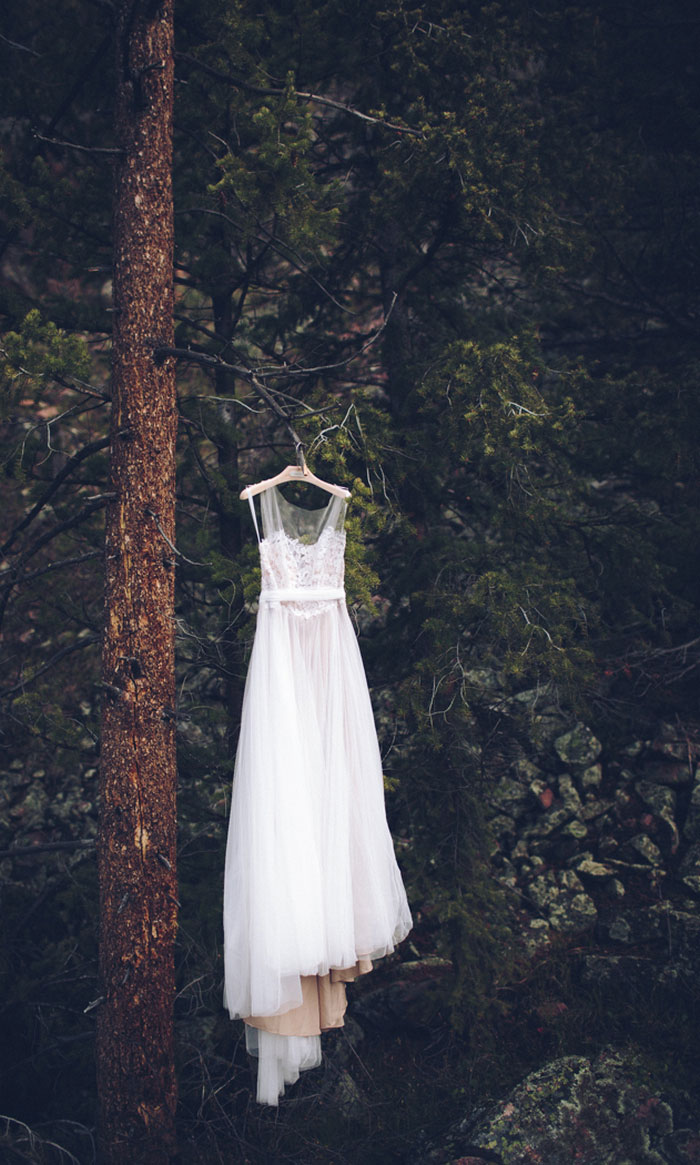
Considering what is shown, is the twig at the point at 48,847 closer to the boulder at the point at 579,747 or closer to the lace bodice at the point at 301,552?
the lace bodice at the point at 301,552

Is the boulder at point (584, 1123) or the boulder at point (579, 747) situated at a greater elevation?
the boulder at point (579, 747)

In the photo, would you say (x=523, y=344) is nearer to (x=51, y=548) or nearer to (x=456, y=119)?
(x=456, y=119)

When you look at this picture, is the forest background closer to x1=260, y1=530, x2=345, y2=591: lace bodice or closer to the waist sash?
x1=260, y1=530, x2=345, y2=591: lace bodice

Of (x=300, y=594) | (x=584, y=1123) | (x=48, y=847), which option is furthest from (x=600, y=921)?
(x=48, y=847)

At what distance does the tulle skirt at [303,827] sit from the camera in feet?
9.48

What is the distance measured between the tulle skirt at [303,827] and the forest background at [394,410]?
2.21 feet

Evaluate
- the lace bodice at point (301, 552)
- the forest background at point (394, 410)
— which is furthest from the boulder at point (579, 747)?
the lace bodice at point (301, 552)

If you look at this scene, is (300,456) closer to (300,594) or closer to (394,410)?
(300,594)

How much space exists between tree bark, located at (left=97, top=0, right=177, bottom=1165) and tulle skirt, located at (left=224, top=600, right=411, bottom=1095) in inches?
19.7

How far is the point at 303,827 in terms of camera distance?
3.01 metres

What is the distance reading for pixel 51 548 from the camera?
316 inches

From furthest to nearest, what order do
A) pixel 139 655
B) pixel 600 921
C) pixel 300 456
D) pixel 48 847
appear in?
pixel 600 921 < pixel 48 847 < pixel 139 655 < pixel 300 456

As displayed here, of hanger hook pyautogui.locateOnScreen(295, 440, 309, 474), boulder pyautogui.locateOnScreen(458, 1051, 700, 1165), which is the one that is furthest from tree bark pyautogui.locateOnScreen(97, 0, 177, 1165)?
boulder pyautogui.locateOnScreen(458, 1051, 700, 1165)

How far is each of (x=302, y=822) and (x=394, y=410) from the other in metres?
2.92
